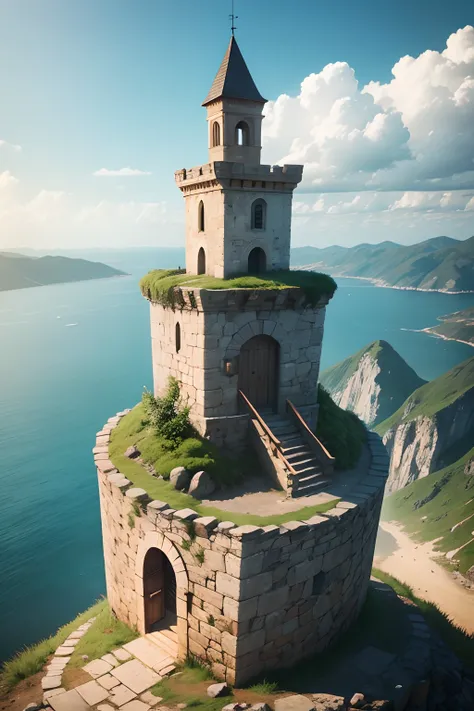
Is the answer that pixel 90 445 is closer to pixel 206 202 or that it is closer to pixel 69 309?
pixel 206 202

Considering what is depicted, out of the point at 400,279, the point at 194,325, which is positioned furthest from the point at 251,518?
the point at 400,279

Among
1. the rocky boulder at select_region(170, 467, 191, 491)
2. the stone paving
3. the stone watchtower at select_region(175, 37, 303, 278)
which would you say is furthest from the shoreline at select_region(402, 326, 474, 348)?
the stone paving

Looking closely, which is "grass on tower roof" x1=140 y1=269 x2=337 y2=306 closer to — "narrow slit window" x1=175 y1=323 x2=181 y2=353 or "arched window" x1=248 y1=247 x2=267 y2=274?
"arched window" x1=248 y1=247 x2=267 y2=274

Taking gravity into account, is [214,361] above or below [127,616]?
above

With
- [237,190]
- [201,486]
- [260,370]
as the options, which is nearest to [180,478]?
[201,486]

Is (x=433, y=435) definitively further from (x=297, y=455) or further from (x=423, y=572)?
(x=297, y=455)

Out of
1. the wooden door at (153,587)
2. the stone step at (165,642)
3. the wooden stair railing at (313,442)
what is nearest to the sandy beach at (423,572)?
the wooden stair railing at (313,442)
